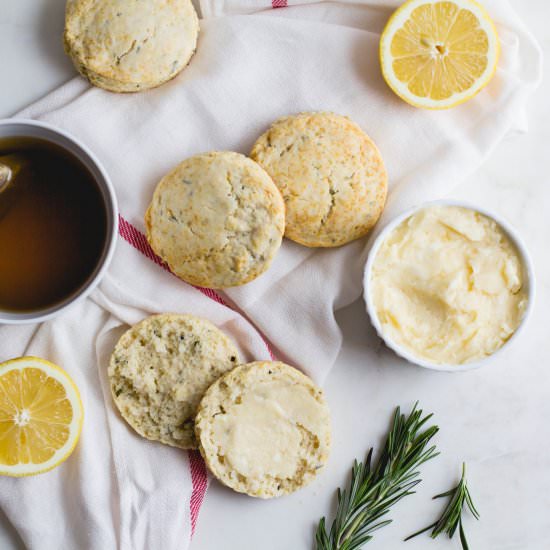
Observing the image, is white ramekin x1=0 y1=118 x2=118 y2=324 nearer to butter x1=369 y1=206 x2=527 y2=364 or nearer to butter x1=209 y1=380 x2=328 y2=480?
butter x1=209 y1=380 x2=328 y2=480

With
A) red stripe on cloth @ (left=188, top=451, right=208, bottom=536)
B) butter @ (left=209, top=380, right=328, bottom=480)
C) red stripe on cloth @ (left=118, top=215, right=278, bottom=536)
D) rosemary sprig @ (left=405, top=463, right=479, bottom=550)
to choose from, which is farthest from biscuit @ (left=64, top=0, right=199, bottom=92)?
rosemary sprig @ (left=405, top=463, right=479, bottom=550)

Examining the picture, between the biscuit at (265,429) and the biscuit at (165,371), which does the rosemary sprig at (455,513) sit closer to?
the biscuit at (265,429)

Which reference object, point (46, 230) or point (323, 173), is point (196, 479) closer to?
point (46, 230)

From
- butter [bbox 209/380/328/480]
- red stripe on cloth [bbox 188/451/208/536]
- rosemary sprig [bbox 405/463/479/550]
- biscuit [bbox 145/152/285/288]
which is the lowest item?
rosemary sprig [bbox 405/463/479/550]

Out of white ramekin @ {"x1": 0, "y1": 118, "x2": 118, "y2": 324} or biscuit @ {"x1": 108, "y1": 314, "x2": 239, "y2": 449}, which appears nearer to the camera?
white ramekin @ {"x1": 0, "y1": 118, "x2": 118, "y2": 324}

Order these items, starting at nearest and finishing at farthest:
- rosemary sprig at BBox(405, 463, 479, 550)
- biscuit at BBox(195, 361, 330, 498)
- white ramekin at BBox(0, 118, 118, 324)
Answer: white ramekin at BBox(0, 118, 118, 324) < biscuit at BBox(195, 361, 330, 498) < rosemary sprig at BBox(405, 463, 479, 550)

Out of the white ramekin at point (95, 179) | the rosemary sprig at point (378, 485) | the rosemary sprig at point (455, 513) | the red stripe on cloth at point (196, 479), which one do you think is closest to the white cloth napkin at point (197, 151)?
the red stripe on cloth at point (196, 479)

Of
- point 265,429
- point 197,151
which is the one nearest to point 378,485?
point 265,429
